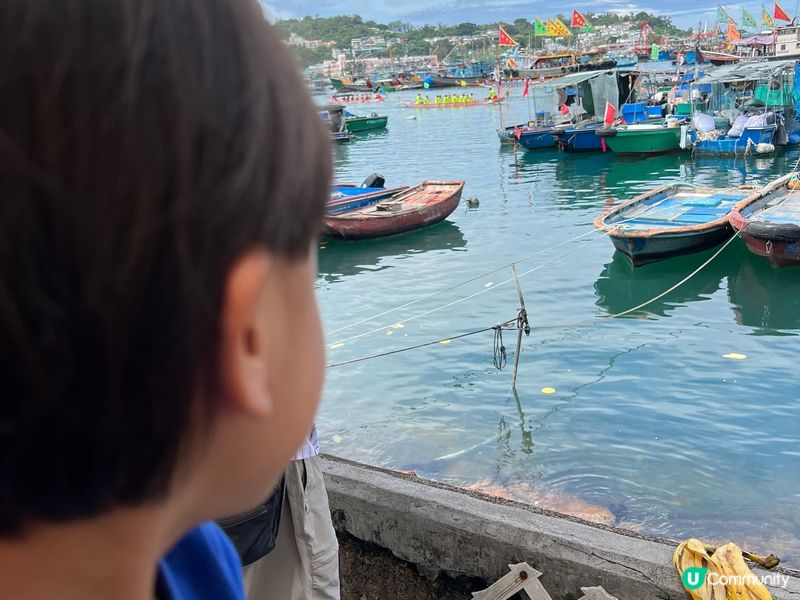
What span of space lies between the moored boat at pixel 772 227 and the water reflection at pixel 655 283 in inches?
36.0

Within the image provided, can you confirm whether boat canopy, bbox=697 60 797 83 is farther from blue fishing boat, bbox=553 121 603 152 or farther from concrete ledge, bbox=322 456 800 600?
concrete ledge, bbox=322 456 800 600

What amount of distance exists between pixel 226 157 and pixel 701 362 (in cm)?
971

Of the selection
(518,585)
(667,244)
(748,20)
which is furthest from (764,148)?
(748,20)

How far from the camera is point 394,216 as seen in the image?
1638 centimetres

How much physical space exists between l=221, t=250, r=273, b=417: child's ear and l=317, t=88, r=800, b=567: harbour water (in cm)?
609

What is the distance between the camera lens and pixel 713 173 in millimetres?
22594

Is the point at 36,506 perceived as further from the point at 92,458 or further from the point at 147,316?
the point at 147,316

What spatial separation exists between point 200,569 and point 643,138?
1040 inches

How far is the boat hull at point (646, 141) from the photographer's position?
25.0 m

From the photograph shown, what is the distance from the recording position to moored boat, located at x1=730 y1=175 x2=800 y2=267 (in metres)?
11.4

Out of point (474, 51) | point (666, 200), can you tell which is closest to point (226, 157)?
point (666, 200)

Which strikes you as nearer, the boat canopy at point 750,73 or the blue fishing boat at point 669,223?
the blue fishing boat at point 669,223

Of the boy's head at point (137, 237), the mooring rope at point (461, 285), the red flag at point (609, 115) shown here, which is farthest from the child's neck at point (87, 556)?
the red flag at point (609, 115)

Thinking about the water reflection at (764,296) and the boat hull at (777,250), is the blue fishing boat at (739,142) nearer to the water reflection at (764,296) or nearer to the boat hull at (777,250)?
the water reflection at (764,296)
